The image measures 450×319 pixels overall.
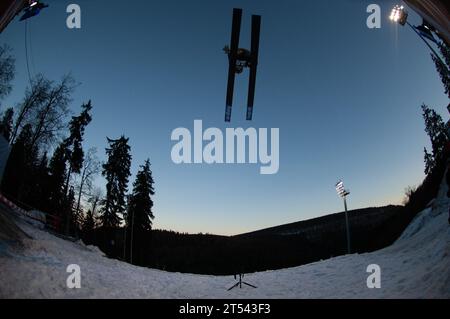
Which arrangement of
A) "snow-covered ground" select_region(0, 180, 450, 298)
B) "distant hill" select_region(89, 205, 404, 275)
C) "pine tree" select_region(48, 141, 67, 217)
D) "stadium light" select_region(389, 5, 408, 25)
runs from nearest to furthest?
"snow-covered ground" select_region(0, 180, 450, 298)
"stadium light" select_region(389, 5, 408, 25)
"pine tree" select_region(48, 141, 67, 217)
"distant hill" select_region(89, 205, 404, 275)

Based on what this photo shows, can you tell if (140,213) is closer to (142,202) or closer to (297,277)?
(142,202)

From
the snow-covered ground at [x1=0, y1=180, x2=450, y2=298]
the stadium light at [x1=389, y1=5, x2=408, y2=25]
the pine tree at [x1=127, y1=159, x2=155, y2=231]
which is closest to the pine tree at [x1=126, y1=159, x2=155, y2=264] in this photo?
the pine tree at [x1=127, y1=159, x2=155, y2=231]

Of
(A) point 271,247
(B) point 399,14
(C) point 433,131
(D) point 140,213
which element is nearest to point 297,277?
(B) point 399,14

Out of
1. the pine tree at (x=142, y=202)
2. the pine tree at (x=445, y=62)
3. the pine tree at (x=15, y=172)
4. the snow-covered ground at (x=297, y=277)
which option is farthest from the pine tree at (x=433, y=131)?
the pine tree at (x=15, y=172)

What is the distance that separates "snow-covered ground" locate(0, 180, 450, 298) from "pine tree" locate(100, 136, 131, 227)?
1875 centimetres

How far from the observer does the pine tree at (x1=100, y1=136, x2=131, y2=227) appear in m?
33.8

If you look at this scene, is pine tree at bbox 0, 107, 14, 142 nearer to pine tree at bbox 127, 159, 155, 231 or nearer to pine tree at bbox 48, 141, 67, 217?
pine tree at bbox 48, 141, 67, 217

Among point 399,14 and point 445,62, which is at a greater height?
point 445,62

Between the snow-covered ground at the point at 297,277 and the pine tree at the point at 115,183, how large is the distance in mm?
18746

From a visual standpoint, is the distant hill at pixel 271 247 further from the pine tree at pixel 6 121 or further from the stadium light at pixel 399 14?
the stadium light at pixel 399 14

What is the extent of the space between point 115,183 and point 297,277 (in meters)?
28.0

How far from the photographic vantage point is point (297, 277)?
47.6ft

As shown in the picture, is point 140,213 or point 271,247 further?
point 271,247

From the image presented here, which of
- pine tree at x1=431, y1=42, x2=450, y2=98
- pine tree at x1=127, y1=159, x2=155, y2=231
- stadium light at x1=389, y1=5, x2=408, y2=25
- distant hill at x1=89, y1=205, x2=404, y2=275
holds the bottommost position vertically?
distant hill at x1=89, y1=205, x2=404, y2=275
